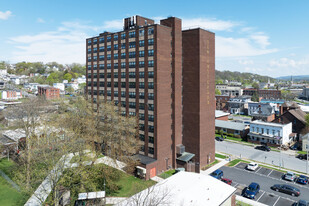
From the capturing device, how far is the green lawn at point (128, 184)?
3507 cm

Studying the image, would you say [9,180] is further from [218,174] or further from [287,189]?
[287,189]

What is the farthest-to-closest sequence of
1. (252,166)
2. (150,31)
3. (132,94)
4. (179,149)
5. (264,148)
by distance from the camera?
(264,148) < (132,94) < (252,166) < (179,149) < (150,31)

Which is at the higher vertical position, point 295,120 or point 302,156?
point 295,120

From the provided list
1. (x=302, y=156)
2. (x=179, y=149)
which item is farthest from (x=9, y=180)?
(x=302, y=156)

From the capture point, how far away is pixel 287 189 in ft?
121

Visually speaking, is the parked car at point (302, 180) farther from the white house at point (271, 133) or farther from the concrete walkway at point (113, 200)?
the concrete walkway at point (113, 200)

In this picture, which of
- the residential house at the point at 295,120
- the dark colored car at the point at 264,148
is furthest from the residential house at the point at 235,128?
the residential house at the point at 295,120

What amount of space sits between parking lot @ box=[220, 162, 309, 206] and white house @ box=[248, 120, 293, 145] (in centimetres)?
1956

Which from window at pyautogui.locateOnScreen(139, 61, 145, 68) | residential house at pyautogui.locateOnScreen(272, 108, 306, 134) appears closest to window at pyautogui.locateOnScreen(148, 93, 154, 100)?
window at pyautogui.locateOnScreen(139, 61, 145, 68)

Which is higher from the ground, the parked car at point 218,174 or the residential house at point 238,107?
the residential house at point 238,107

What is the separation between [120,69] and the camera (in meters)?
50.2

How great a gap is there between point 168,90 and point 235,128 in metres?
40.6

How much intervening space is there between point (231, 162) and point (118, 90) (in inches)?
1257

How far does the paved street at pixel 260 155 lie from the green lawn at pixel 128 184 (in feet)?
96.3
